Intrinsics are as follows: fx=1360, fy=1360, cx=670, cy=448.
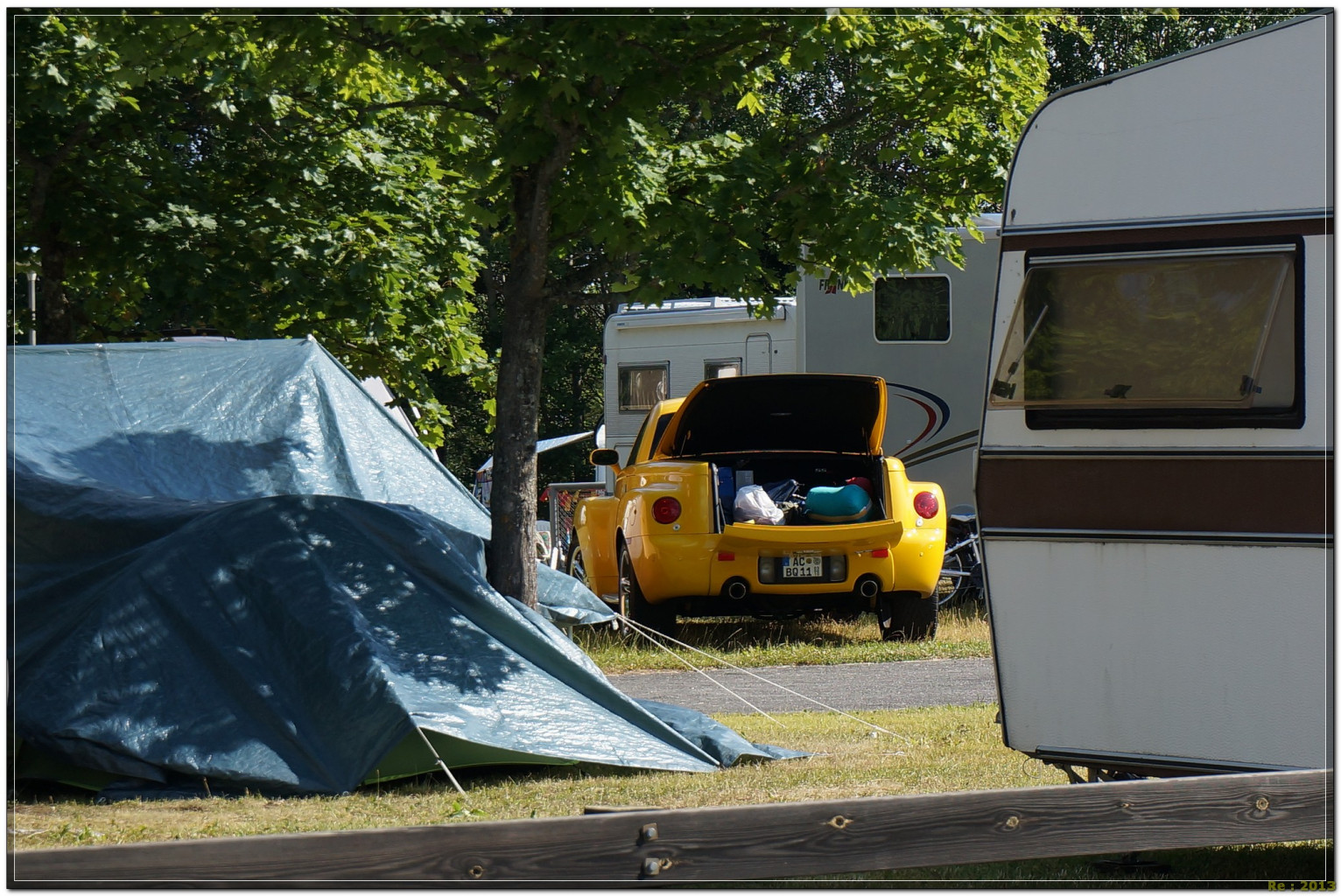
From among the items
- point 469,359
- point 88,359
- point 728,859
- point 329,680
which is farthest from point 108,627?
point 469,359

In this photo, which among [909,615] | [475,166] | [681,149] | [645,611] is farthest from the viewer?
[909,615]

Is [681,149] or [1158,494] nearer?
[1158,494]

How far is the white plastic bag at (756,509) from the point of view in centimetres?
1012

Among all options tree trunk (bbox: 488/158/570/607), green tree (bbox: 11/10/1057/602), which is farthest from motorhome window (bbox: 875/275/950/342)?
tree trunk (bbox: 488/158/570/607)

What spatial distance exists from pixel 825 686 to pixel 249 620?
4108 mm

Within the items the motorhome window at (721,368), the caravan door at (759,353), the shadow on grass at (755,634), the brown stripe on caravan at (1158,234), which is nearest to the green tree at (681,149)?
the shadow on grass at (755,634)

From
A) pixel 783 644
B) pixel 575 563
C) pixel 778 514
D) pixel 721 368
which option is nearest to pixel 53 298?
pixel 575 563

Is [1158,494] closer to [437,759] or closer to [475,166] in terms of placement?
A: [437,759]

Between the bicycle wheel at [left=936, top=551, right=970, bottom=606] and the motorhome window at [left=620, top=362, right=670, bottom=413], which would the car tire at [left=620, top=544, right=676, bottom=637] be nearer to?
the bicycle wheel at [left=936, top=551, right=970, bottom=606]

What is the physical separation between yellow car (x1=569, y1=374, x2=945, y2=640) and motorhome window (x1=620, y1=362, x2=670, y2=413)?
5.60 meters

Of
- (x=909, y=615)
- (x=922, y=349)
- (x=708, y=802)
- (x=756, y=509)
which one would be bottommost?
(x=909, y=615)

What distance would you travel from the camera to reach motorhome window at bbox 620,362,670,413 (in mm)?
16859

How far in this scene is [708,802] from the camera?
543cm

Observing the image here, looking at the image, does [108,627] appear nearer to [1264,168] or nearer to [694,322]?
[1264,168]
